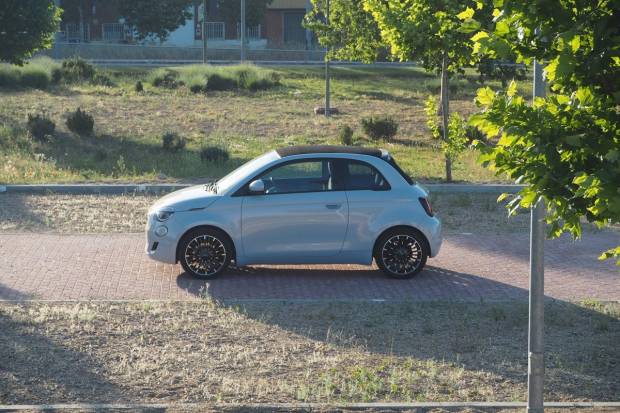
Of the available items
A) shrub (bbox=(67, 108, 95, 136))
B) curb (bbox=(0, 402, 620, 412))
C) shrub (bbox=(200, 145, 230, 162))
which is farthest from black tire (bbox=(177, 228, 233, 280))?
shrub (bbox=(67, 108, 95, 136))

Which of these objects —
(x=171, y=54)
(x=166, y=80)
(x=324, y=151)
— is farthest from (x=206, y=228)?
(x=171, y=54)

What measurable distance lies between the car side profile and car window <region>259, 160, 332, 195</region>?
1cm

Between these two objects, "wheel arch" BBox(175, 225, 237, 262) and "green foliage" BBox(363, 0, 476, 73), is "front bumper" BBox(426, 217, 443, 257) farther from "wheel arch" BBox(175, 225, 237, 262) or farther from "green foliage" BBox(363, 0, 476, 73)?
"green foliage" BBox(363, 0, 476, 73)

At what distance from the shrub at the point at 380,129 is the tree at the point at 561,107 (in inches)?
820

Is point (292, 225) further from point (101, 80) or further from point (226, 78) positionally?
point (101, 80)

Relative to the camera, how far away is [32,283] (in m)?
12.6

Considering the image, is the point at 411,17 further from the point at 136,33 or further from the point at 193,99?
the point at 136,33

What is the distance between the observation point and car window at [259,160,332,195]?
42.4 feet

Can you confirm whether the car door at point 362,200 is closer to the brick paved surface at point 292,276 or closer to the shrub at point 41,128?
the brick paved surface at point 292,276

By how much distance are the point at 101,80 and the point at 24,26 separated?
10.6 meters

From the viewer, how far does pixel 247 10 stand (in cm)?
7044

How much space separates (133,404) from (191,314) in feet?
9.49

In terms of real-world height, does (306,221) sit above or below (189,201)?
below

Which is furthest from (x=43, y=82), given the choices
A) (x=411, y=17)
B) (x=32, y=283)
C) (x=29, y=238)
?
(x=32, y=283)
